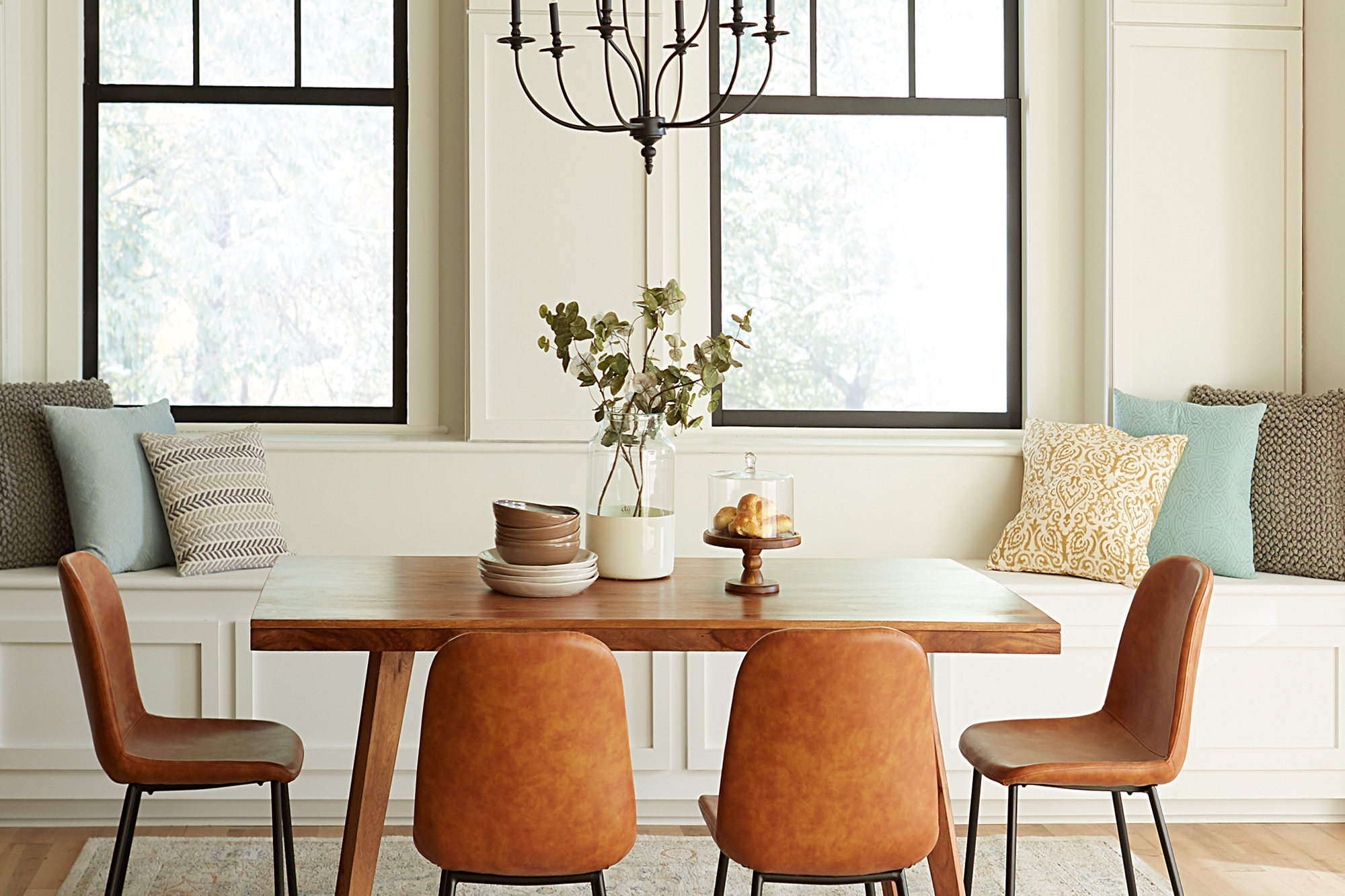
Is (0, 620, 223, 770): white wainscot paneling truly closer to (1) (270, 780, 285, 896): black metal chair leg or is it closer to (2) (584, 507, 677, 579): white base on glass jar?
(1) (270, 780, 285, 896): black metal chair leg

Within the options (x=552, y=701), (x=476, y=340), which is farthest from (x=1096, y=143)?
(x=552, y=701)

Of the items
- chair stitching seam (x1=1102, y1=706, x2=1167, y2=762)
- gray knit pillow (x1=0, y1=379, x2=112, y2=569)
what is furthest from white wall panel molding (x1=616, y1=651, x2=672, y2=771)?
gray knit pillow (x1=0, y1=379, x2=112, y2=569)

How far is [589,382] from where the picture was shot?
2.35 meters

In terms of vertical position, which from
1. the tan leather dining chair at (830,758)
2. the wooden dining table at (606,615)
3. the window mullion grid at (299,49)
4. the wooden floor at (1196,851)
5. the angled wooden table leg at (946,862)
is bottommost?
the wooden floor at (1196,851)

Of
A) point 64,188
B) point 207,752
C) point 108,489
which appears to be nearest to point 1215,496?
point 207,752

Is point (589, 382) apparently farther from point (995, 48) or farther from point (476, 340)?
point (995, 48)

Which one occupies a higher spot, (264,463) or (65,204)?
(65,204)

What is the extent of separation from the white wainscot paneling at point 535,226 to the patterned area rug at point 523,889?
1.34 m

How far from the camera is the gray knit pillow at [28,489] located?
10.9 feet

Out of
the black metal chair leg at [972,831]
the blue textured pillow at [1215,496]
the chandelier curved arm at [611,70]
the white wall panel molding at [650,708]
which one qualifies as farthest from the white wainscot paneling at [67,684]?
the blue textured pillow at [1215,496]

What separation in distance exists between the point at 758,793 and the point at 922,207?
2747 mm

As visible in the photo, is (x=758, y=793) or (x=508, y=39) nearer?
(x=758, y=793)

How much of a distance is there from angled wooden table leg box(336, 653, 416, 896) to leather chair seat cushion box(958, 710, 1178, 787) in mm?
1249

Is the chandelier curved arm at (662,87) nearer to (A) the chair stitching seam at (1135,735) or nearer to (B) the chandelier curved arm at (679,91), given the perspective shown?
(B) the chandelier curved arm at (679,91)
